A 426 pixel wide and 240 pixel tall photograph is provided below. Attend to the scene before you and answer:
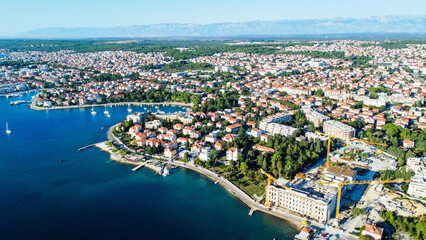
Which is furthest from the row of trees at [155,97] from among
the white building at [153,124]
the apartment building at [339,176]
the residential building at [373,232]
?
the residential building at [373,232]

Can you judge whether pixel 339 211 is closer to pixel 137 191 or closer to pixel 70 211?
pixel 137 191

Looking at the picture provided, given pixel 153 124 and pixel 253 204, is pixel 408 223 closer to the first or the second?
pixel 253 204

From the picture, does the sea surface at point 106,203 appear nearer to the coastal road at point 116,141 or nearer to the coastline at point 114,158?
the coastline at point 114,158

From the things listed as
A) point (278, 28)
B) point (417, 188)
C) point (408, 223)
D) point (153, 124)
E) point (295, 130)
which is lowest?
point (408, 223)

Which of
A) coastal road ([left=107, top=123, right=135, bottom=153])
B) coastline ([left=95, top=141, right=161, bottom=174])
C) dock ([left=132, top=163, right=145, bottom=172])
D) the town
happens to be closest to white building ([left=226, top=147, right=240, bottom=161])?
the town

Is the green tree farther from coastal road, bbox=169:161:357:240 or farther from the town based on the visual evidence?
coastal road, bbox=169:161:357:240

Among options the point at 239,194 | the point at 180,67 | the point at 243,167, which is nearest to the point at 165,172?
the point at 243,167
